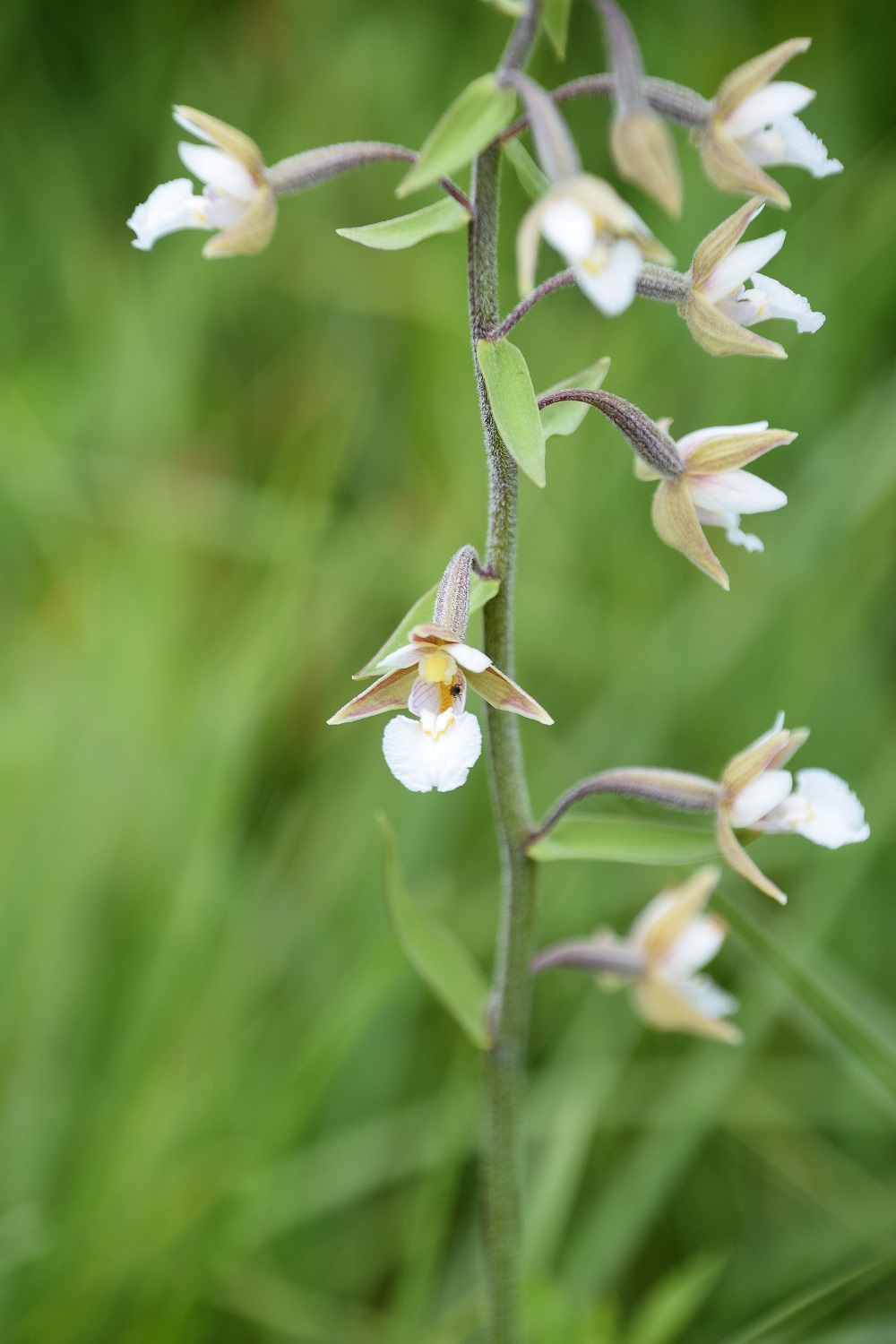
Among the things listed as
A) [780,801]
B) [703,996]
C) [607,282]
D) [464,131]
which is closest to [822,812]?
[780,801]

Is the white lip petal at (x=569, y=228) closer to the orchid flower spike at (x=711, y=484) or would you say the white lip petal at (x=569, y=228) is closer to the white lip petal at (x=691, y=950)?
the orchid flower spike at (x=711, y=484)

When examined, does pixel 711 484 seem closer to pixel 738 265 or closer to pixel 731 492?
pixel 731 492

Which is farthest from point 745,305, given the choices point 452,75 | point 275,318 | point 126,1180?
point 452,75

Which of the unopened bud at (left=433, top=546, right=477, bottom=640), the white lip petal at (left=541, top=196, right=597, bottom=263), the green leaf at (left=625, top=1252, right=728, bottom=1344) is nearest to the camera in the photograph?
the white lip petal at (left=541, top=196, right=597, bottom=263)

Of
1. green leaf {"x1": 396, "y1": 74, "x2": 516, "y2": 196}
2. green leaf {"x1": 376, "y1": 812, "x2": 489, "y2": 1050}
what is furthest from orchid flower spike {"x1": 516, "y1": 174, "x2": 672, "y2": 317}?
green leaf {"x1": 376, "y1": 812, "x2": 489, "y2": 1050}

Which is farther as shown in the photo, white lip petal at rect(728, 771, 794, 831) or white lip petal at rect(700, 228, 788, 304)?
white lip petal at rect(728, 771, 794, 831)

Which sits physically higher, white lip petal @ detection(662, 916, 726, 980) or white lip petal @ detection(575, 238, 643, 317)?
white lip petal @ detection(575, 238, 643, 317)

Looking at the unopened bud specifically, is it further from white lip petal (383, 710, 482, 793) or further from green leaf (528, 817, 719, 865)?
green leaf (528, 817, 719, 865)
